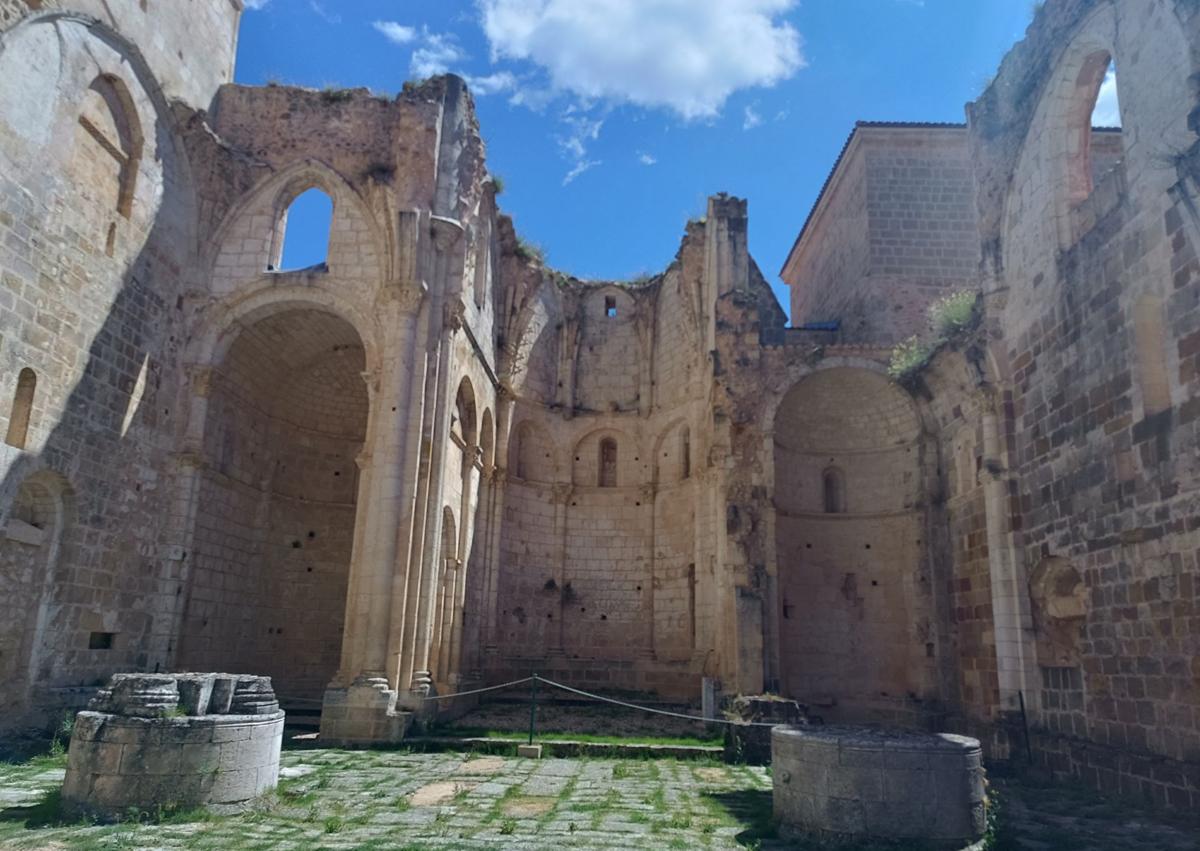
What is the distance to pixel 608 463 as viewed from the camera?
853 inches

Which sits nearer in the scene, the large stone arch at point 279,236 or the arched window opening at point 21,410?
the arched window opening at point 21,410

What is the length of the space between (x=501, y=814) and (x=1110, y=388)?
8.88 m

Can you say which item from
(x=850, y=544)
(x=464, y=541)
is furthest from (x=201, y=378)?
(x=850, y=544)

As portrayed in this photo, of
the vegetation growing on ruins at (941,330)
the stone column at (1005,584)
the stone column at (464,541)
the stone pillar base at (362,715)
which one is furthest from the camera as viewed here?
the stone column at (464,541)

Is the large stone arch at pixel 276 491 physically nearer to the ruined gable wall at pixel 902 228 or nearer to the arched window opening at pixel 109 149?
the arched window opening at pixel 109 149

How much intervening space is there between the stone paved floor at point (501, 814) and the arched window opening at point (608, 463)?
1037 cm

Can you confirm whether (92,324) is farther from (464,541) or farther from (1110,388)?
(1110,388)

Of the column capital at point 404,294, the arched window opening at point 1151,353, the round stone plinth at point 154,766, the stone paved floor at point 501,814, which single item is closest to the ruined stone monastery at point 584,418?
the arched window opening at point 1151,353

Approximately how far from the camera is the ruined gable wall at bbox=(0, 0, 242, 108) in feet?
43.0

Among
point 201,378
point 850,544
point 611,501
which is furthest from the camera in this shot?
point 611,501

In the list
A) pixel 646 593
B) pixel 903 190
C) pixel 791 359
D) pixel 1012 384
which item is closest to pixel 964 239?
pixel 903 190

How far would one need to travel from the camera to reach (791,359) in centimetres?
1861

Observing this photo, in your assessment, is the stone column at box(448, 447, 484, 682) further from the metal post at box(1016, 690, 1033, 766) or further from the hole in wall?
the metal post at box(1016, 690, 1033, 766)

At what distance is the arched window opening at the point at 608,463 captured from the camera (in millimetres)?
21406
